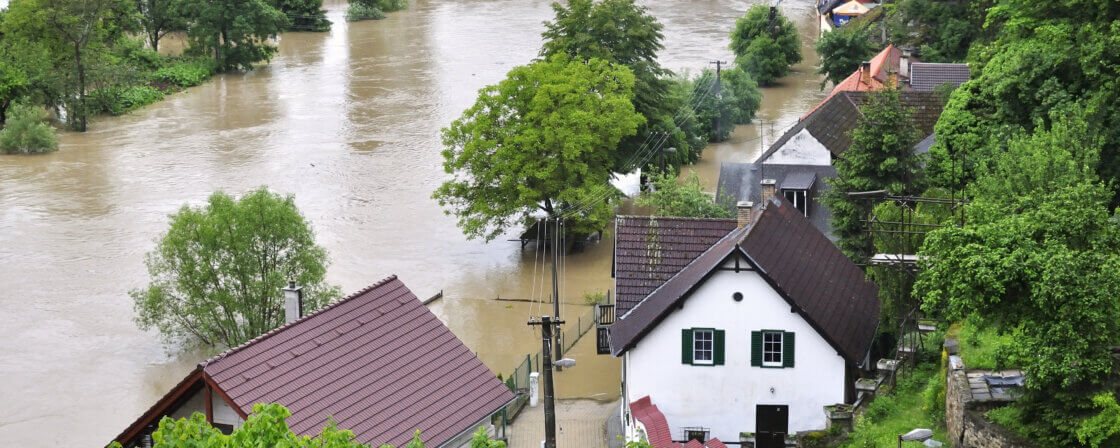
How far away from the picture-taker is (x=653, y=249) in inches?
1196

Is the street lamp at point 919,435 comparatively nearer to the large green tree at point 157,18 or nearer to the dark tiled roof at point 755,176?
the dark tiled roof at point 755,176

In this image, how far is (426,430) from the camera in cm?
2483

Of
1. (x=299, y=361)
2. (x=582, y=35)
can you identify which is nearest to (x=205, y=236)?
(x=299, y=361)

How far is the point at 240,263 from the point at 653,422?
14557 millimetres

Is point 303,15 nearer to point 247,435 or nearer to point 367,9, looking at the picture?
point 367,9

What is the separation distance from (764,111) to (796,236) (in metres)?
38.9

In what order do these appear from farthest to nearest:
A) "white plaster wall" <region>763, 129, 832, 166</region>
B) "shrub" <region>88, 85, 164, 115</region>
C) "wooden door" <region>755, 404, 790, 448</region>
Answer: "shrub" <region>88, 85, 164, 115</region>
"white plaster wall" <region>763, 129, 832, 166</region>
"wooden door" <region>755, 404, 790, 448</region>

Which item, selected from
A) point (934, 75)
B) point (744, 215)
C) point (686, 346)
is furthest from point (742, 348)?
point (934, 75)

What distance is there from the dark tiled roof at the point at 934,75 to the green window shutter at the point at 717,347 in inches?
1083

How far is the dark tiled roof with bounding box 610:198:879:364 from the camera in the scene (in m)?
27.8

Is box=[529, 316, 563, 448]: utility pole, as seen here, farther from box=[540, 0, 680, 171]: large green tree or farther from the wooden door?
box=[540, 0, 680, 171]: large green tree

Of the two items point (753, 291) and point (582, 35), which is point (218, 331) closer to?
point (753, 291)

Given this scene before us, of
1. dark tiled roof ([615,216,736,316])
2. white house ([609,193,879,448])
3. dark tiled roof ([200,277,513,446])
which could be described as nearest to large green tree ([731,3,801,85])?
dark tiled roof ([615,216,736,316])

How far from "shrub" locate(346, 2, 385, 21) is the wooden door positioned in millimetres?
77158
